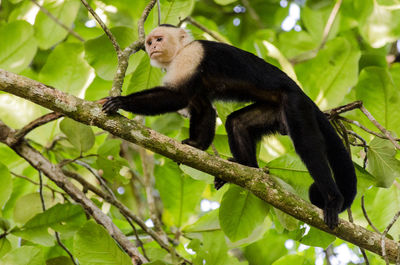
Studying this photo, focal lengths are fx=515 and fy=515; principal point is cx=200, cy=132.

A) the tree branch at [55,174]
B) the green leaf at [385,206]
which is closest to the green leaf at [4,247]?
the tree branch at [55,174]

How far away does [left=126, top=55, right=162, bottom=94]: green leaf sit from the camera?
3775 millimetres

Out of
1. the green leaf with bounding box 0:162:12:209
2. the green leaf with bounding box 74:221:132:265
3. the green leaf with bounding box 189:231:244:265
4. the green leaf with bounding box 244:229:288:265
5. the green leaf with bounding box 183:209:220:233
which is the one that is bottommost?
the green leaf with bounding box 244:229:288:265

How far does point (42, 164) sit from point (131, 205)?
169 centimetres

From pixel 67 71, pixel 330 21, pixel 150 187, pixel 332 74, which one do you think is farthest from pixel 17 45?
pixel 330 21

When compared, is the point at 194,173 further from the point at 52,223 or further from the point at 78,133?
the point at 52,223

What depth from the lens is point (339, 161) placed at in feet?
11.2

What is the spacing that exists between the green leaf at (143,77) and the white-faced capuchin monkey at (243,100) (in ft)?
0.26

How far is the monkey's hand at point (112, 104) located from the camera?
2754 mm

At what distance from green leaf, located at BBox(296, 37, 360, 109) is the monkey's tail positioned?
0.30m

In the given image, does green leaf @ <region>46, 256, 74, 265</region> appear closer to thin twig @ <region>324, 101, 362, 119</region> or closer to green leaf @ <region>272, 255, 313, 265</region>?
green leaf @ <region>272, 255, 313, 265</region>

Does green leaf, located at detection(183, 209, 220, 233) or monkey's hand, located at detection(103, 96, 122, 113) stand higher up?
monkey's hand, located at detection(103, 96, 122, 113)

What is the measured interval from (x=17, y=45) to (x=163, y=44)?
45.5 inches

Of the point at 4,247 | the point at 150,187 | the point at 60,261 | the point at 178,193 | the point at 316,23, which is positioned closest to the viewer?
the point at 60,261

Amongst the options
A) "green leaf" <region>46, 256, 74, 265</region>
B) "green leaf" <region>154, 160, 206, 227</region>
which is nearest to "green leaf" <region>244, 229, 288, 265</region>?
"green leaf" <region>154, 160, 206, 227</region>
